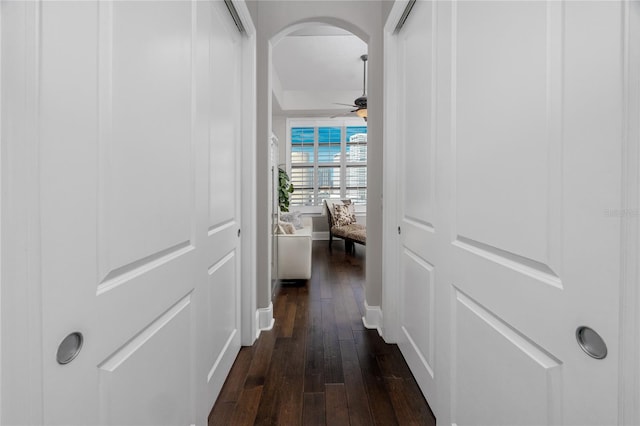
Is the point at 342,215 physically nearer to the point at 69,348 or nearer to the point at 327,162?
the point at 327,162

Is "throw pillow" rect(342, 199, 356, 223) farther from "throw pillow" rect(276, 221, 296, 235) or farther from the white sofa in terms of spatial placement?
the white sofa

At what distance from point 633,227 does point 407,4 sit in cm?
171

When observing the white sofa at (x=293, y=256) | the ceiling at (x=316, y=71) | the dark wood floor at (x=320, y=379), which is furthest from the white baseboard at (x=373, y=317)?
the ceiling at (x=316, y=71)

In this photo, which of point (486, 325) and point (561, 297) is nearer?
point (561, 297)

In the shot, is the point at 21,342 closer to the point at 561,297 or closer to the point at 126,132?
the point at 126,132

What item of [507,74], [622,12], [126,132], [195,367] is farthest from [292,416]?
[622,12]

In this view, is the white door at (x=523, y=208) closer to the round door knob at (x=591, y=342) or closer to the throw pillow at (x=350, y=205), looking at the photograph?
the round door knob at (x=591, y=342)

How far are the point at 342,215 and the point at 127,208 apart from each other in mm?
5243

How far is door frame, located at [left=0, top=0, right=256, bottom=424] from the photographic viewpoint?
51cm

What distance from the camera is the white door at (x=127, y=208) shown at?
0.61m

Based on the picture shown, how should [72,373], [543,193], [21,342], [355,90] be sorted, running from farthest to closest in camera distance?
1. [355,90]
2. [543,193]
3. [72,373]
4. [21,342]

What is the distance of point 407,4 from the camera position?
176 cm

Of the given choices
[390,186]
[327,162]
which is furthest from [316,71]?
[390,186]

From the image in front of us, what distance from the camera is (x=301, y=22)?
2.34 m
